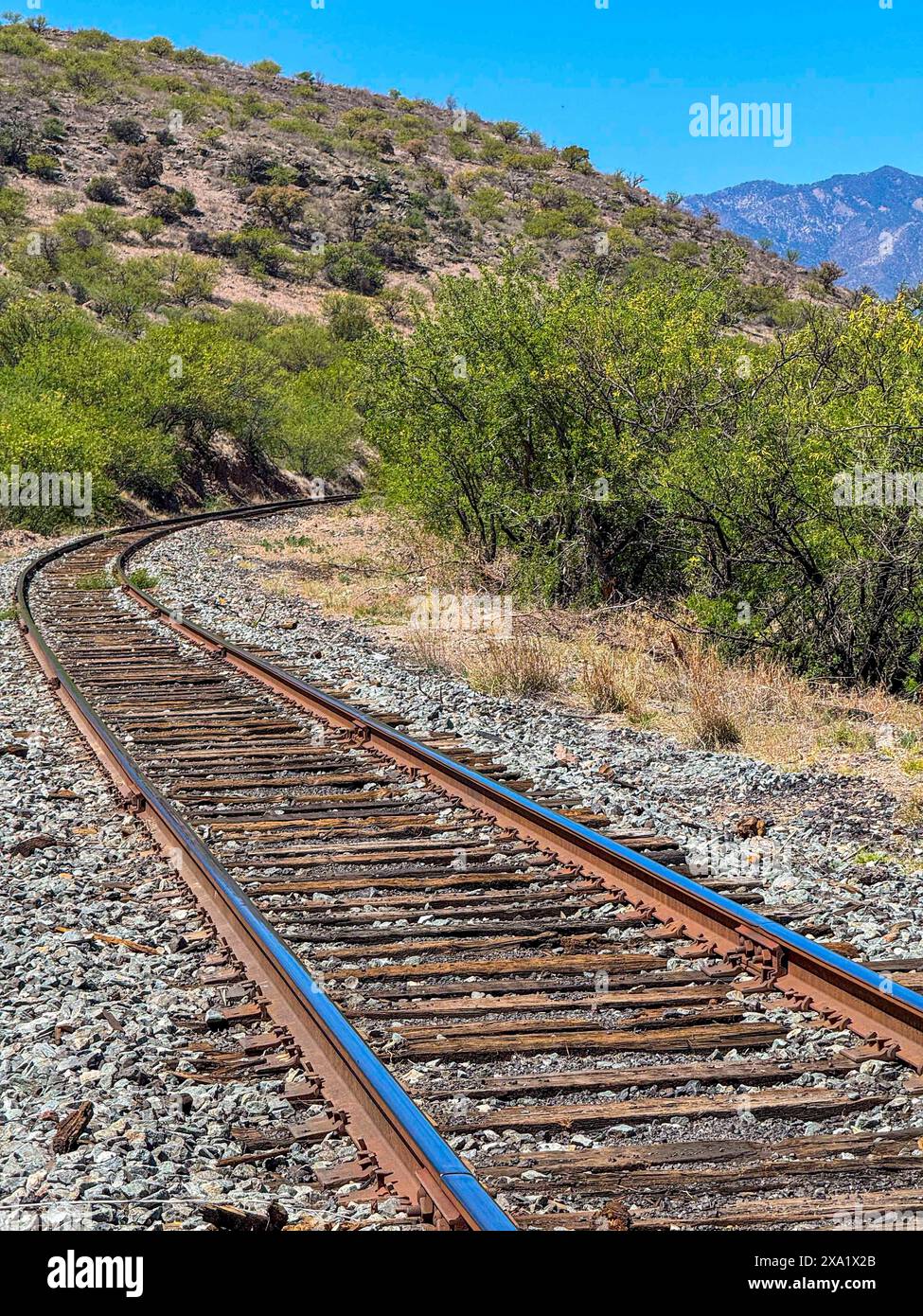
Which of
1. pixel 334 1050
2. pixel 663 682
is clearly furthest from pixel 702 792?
pixel 334 1050

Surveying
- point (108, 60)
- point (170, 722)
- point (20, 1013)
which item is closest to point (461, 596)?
point (170, 722)

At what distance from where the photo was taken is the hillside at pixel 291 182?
7088cm

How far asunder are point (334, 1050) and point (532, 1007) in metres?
1.01

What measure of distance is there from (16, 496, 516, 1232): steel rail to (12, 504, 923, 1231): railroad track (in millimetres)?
12

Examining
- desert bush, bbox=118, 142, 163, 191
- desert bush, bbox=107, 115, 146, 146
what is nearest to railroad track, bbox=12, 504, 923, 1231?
desert bush, bbox=118, 142, 163, 191

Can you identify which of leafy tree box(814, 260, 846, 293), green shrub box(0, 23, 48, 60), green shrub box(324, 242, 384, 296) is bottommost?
green shrub box(324, 242, 384, 296)

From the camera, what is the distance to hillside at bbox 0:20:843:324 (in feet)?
233

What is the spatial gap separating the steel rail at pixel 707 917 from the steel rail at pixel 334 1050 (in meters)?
1.88

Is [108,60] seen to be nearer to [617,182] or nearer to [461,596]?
[617,182]

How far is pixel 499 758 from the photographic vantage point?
33.2 ft

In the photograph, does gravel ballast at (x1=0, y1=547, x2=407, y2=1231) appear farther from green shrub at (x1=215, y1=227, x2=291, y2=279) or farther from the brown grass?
green shrub at (x1=215, y1=227, x2=291, y2=279)

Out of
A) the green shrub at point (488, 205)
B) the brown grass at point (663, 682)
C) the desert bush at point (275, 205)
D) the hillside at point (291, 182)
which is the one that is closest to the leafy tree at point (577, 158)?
the hillside at point (291, 182)

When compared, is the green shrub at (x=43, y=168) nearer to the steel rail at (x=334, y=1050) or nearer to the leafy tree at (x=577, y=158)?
the leafy tree at (x=577, y=158)

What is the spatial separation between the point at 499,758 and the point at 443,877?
3136mm
